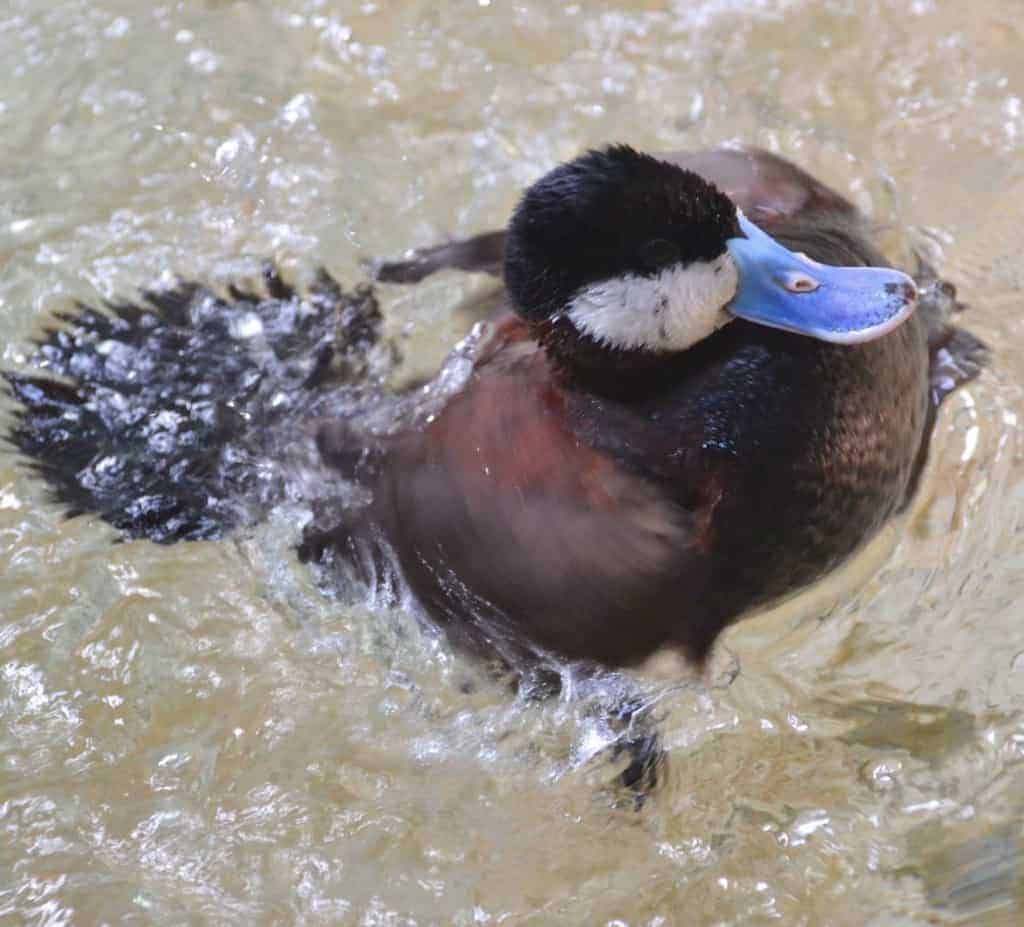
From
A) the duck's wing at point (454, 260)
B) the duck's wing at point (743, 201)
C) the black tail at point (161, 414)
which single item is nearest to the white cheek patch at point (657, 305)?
the duck's wing at point (743, 201)

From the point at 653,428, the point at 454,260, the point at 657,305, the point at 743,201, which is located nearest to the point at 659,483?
the point at 653,428

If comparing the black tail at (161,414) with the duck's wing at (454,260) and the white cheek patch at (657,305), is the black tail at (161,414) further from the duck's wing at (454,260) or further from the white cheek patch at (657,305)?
the white cheek patch at (657,305)

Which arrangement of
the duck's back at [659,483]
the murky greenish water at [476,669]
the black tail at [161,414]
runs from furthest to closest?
1. the black tail at [161,414]
2. the murky greenish water at [476,669]
3. the duck's back at [659,483]

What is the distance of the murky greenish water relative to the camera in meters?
1.50

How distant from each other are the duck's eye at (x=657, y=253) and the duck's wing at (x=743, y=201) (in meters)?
0.30

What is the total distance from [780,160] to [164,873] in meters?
1.21

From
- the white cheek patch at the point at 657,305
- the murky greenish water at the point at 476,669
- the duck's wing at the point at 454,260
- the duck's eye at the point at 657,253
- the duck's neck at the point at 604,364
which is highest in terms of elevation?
the duck's eye at the point at 657,253

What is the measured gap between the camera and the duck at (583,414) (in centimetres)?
114

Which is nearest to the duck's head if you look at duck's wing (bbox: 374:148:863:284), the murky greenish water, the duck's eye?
the duck's eye

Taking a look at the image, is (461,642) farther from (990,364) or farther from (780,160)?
(990,364)

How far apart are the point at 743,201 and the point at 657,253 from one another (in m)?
0.45

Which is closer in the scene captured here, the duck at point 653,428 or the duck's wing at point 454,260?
the duck at point 653,428

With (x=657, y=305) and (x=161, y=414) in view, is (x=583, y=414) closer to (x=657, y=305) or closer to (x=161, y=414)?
(x=657, y=305)

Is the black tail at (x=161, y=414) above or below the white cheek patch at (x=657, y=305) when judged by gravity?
below
